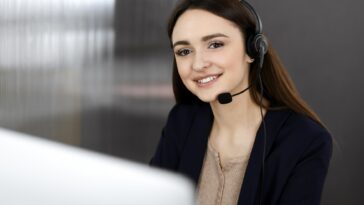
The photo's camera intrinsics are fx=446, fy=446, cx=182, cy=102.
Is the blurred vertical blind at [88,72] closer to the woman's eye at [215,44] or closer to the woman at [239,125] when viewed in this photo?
the woman at [239,125]

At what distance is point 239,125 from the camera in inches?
49.3

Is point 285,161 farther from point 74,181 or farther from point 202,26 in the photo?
point 74,181

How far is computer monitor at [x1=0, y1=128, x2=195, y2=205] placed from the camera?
255mm

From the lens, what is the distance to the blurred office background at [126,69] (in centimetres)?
119

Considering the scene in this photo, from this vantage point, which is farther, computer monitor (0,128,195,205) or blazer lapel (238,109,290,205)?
blazer lapel (238,109,290,205)

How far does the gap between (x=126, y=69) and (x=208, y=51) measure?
0.42 meters

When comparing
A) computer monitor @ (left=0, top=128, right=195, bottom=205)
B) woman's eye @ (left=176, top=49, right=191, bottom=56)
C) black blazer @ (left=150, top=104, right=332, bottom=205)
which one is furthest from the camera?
woman's eye @ (left=176, top=49, right=191, bottom=56)

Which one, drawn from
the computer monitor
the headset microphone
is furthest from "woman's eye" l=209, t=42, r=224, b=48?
the computer monitor

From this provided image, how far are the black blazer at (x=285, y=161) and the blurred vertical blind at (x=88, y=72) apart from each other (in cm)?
35

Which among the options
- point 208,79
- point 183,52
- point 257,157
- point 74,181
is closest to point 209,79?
point 208,79

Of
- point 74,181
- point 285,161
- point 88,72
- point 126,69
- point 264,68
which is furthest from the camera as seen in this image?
point 126,69

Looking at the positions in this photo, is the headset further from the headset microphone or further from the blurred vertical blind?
the blurred vertical blind

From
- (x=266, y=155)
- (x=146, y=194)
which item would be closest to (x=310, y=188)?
(x=266, y=155)

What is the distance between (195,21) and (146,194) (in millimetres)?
938
